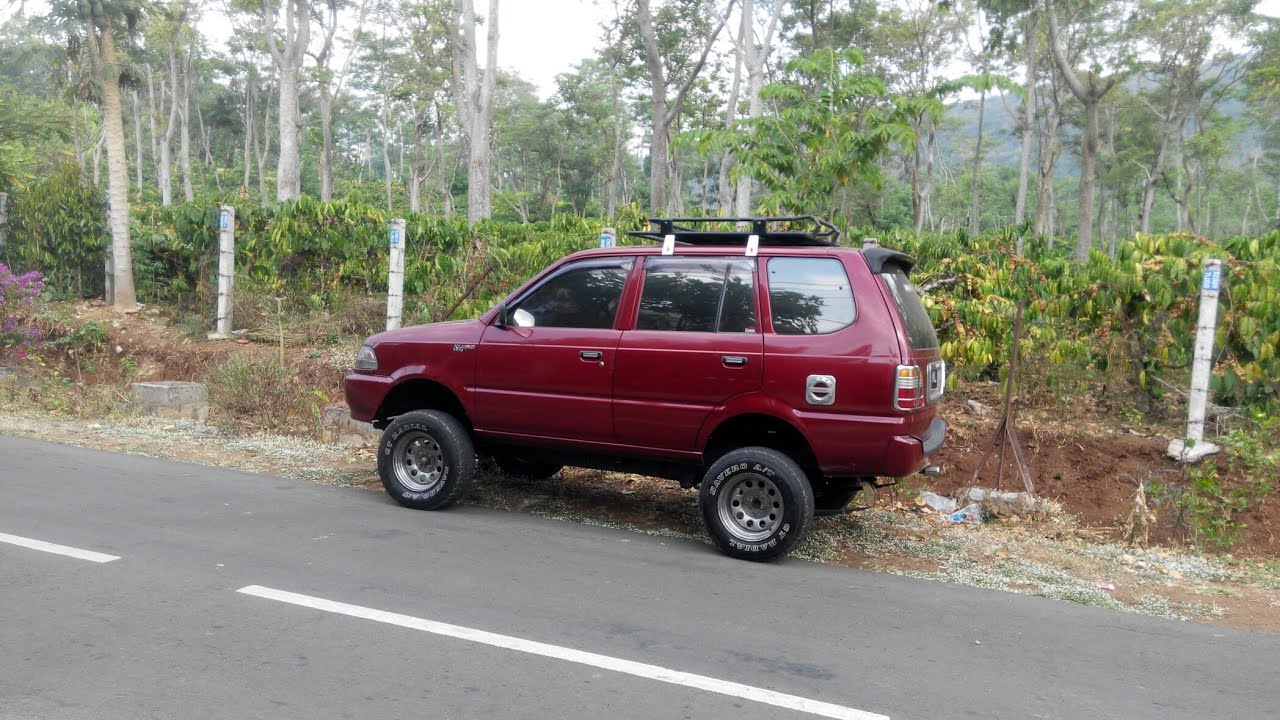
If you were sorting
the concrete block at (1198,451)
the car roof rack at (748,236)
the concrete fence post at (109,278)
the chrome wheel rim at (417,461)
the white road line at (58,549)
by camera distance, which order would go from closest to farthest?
the white road line at (58,549)
the car roof rack at (748,236)
the chrome wheel rim at (417,461)
the concrete block at (1198,451)
the concrete fence post at (109,278)

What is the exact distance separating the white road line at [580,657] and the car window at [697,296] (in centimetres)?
256

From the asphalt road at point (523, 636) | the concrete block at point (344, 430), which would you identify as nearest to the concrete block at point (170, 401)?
the concrete block at point (344, 430)

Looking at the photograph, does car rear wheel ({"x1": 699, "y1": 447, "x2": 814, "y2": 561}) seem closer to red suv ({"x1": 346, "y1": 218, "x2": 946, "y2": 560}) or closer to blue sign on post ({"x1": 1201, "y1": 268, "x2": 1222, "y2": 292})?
red suv ({"x1": 346, "y1": 218, "x2": 946, "y2": 560})

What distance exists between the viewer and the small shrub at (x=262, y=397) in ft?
35.2

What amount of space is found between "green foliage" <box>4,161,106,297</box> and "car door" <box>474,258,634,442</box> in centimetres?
1194

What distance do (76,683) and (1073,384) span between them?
8.57m

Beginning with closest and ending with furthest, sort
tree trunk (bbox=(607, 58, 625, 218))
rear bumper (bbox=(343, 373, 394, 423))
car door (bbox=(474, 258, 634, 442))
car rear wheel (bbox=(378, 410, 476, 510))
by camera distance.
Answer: car door (bbox=(474, 258, 634, 442)) → car rear wheel (bbox=(378, 410, 476, 510)) → rear bumper (bbox=(343, 373, 394, 423)) → tree trunk (bbox=(607, 58, 625, 218))

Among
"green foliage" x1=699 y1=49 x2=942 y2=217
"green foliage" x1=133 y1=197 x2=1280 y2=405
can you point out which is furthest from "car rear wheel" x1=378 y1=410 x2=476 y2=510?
"green foliage" x1=133 y1=197 x2=1280 y2=405

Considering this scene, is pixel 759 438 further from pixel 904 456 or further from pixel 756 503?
pixel 904 456

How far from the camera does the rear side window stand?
6.07 metres

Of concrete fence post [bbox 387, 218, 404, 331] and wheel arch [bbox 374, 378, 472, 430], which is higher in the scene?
concrete fence post [bbox 387, 218, 404, 331]

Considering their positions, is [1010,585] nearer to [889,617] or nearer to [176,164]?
[889,617]

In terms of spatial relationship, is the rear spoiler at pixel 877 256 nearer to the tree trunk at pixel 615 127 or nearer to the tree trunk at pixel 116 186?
the tree trunk at pixel 116 186

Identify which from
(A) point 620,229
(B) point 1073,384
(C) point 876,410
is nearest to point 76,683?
(C) point 876,410
